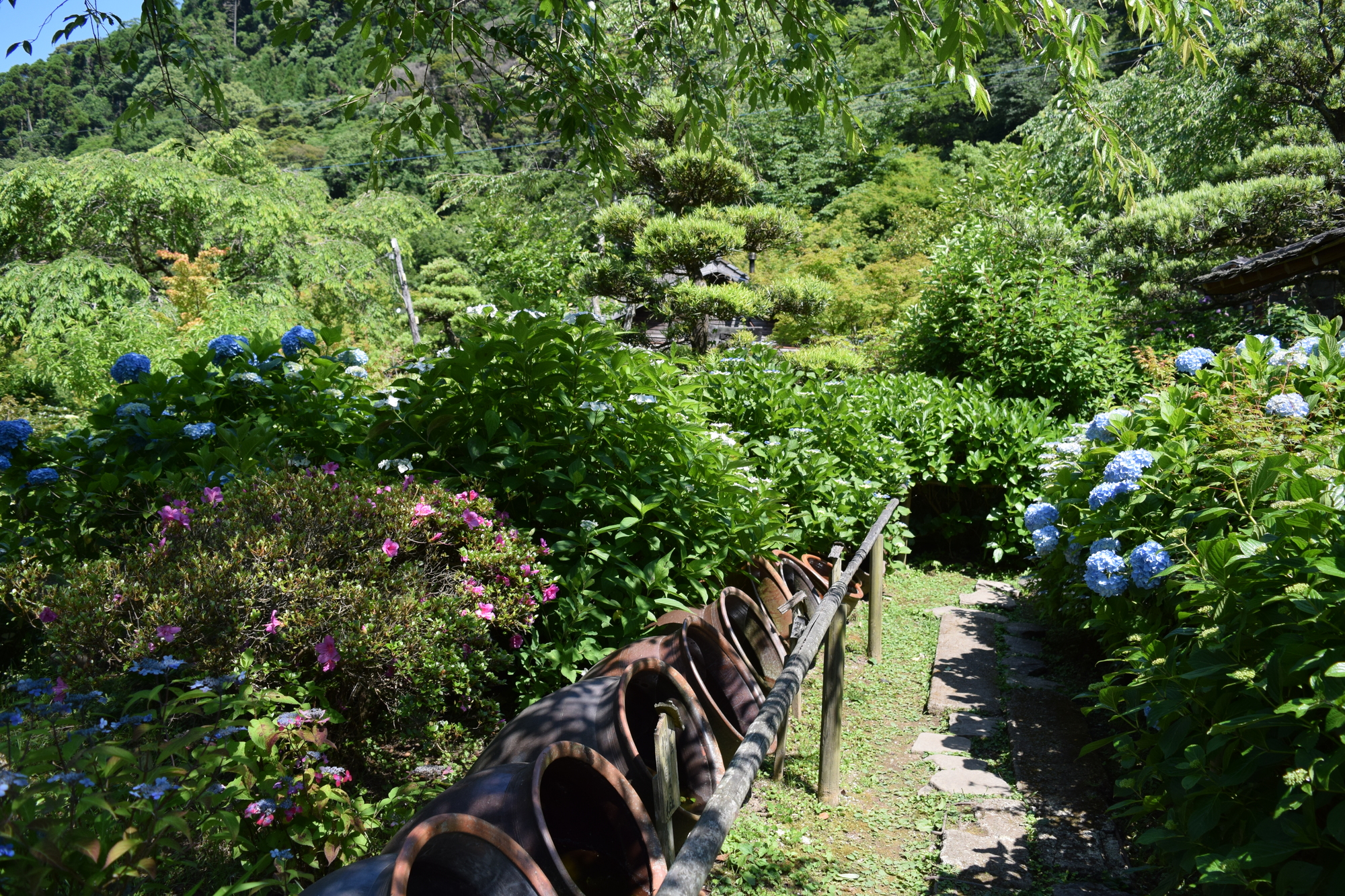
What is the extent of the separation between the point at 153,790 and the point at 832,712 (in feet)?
6.95

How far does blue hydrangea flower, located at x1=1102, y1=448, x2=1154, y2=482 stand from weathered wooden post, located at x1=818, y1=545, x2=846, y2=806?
39.6 inches

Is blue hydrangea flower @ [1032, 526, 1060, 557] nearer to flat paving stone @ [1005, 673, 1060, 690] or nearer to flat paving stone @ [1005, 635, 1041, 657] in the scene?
flat paving stone @ [1005, 673, 1060, 690]

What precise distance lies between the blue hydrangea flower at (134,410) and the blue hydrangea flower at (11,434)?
26 cm

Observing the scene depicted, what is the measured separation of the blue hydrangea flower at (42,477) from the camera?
2.55 m

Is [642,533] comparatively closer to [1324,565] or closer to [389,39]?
[1324,565]

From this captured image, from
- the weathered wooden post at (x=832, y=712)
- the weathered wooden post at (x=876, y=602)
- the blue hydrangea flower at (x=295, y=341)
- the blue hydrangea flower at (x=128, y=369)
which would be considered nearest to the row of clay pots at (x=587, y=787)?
the weathered wooden post at (x=832, y=712)

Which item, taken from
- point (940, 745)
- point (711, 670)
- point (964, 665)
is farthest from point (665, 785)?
point (964, 665)

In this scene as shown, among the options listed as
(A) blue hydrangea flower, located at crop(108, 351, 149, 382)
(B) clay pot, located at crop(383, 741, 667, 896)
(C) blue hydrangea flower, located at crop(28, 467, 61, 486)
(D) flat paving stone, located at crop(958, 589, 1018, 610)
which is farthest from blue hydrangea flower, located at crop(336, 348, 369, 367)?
(D) flat paving stone, located at crop(958, 589, 1018, 610)

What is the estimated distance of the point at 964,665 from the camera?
4340 millimetres

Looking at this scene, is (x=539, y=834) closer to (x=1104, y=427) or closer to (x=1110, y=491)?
(x=1110, y=491)

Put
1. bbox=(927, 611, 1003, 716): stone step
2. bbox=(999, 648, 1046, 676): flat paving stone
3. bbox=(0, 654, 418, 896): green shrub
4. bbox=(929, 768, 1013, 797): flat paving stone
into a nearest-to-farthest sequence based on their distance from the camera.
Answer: bbox=(0, 654, 418, 896): green shrub
bbox=(929, 768, 1013, 797): flat paving stone
bbox=(927, 611, 1003, 716): stone step
bbox=(999, 648, 1046, 676): flat paving stone

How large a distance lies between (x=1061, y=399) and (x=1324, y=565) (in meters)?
6.25

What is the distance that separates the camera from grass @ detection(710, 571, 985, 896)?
2416 millimetres

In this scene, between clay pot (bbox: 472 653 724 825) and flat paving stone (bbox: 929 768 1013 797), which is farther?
flat paving stone (bbox: 929 768 1013 797)
